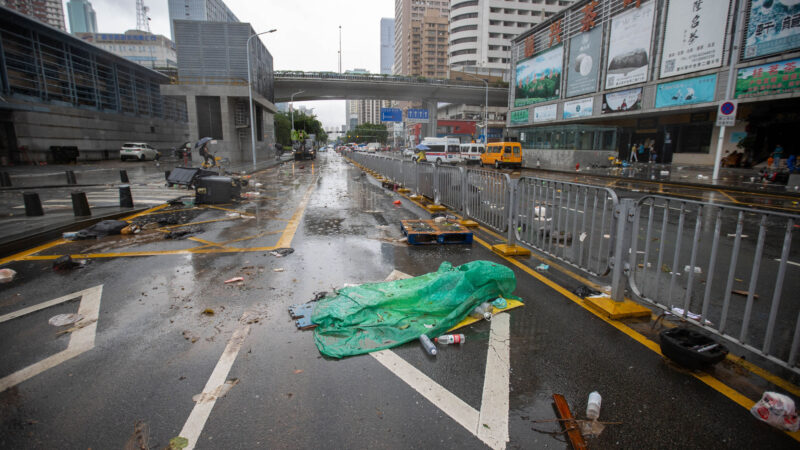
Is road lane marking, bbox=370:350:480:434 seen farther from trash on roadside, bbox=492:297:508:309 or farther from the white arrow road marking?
trash on roadside, bbox=492:297:508:309

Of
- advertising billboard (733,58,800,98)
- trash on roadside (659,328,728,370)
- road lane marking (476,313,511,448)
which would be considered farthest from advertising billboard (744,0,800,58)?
road lane marking (476,313,511,448)

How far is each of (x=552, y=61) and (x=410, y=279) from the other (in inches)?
1740

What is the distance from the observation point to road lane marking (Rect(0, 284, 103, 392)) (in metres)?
2.94

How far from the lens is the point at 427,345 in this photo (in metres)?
3.30

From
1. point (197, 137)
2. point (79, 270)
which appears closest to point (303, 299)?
point (79, 270)

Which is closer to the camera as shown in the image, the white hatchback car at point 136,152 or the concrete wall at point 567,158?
the concrete wall at point 567,158

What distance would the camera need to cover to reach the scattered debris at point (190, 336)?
352cm

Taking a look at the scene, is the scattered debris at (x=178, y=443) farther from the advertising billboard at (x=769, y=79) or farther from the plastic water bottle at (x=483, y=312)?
the advertising billboard at (x=769, y=79)

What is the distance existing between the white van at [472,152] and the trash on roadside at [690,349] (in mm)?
37512

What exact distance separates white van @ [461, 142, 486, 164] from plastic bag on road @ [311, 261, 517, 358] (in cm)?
3665

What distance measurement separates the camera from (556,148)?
38.9 meters

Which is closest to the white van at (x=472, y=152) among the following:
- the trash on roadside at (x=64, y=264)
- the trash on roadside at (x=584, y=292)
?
the trash on roadside at (x=584, y=292)

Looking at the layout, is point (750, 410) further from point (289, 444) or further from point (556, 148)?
point (556, 148)

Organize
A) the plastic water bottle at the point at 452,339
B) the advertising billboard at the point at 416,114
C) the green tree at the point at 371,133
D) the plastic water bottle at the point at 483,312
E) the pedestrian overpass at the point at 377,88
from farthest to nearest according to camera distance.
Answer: the green tree at the point at 371,133 → the pedestrian overpass at the point at 377,88 → the advertising billboard at the point at 416,114 → the plastic water bottle at the point at 483,312 → the plastic water bottle at the point at 452,339
